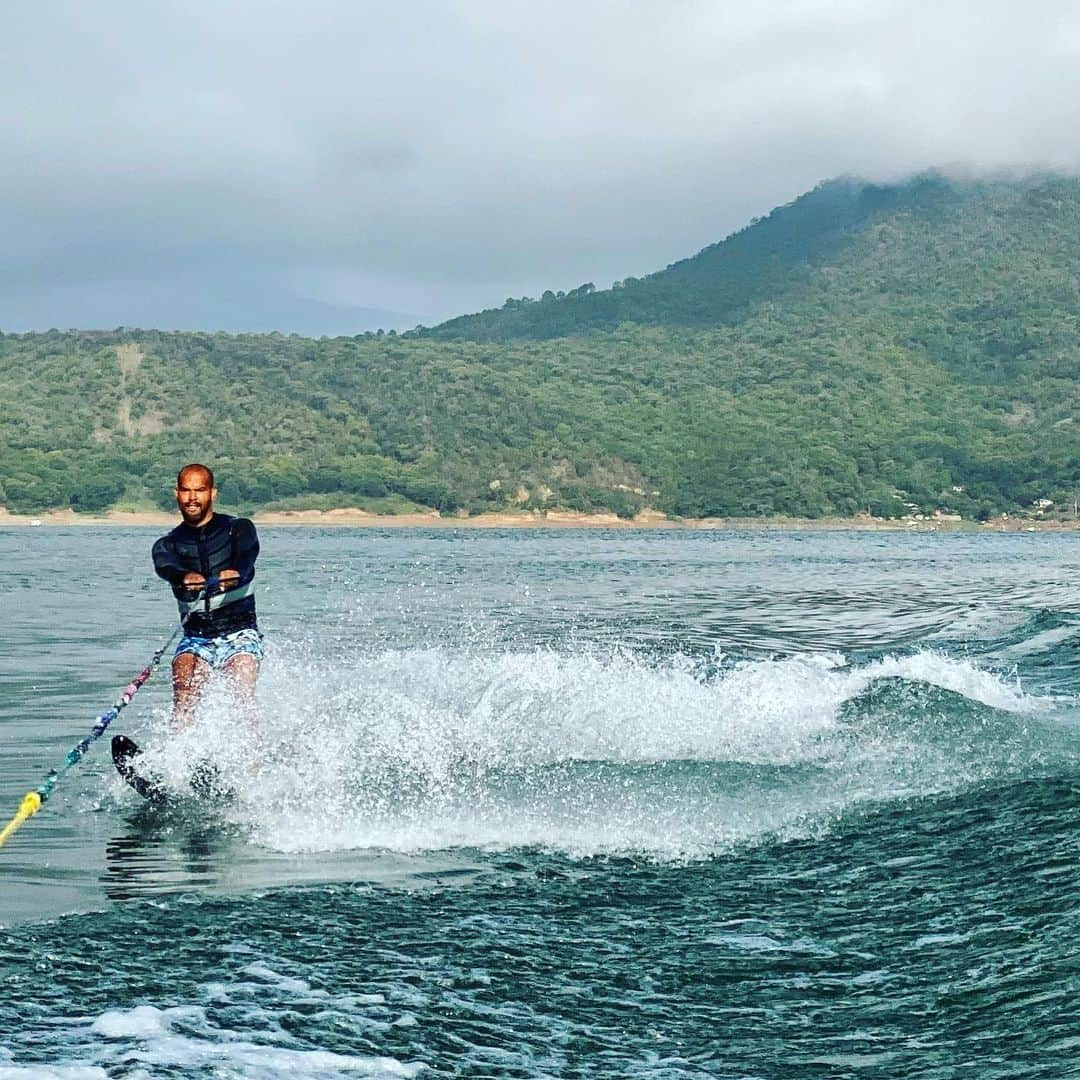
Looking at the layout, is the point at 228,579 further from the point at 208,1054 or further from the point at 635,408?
the point at 635,408

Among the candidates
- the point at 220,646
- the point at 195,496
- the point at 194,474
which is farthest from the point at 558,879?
the point at 194,474

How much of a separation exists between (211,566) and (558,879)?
3.71 m

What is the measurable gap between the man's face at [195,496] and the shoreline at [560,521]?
114573mm

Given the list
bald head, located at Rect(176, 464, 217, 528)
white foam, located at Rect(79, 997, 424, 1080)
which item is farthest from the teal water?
bald head, located at Rect(176, 464, 217, 528)

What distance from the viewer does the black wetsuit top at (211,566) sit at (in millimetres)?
10008

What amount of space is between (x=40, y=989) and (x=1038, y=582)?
133 ft

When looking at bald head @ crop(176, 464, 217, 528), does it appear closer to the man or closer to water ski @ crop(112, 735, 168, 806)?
the man

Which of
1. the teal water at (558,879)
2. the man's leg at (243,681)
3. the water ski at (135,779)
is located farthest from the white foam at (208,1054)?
the man's leg at (243,681)

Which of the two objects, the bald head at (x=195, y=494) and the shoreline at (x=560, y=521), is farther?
the shoreline at (x=560, y=521)

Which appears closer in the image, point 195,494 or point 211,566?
point 195,494

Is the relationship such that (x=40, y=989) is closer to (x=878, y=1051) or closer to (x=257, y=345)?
(x=878, y=1051)

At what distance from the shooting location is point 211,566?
1002 centimetres

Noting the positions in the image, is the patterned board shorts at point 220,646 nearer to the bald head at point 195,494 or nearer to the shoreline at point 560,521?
the bald head at point 195,494

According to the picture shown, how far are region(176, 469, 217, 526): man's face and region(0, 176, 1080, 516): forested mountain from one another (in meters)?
117
